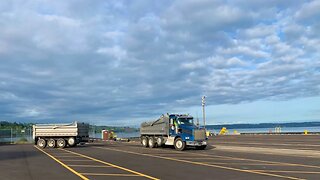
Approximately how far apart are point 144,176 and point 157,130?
20154mm

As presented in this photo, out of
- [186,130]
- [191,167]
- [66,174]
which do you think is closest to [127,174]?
[66,174]

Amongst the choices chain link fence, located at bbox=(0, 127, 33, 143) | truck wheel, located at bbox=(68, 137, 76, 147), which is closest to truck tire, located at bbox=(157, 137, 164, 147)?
truck wheel, located at bbox=(68, 137, 76, 147)

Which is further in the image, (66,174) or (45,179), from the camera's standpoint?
(66,174)

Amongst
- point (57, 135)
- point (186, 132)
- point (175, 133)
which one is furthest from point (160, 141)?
point (57, 135)

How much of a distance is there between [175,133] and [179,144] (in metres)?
1.07

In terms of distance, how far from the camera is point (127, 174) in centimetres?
1554

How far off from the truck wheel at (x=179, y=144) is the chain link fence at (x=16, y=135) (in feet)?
93.1

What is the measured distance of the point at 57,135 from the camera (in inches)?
1507

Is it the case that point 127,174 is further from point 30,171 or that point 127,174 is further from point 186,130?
point 186,130

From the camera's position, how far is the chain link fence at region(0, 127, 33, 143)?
180ft

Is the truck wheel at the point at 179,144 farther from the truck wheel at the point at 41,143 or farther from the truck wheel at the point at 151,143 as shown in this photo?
the truck wheel at the point at 41,143

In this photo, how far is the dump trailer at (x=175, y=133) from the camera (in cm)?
3194

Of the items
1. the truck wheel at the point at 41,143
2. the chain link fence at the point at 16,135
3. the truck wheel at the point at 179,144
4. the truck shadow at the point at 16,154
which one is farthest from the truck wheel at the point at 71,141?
the chain link fence at the point at 16,135

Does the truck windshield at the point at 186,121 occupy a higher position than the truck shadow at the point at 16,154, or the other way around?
the truck windshield at the point at 186,121
